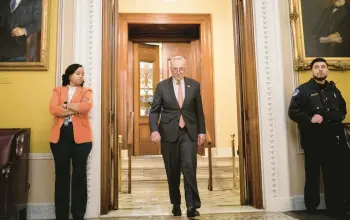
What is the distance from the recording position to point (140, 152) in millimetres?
7605

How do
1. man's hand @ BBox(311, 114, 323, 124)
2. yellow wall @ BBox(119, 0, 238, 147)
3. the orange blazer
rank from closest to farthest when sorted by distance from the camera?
the orange blazer → man's hand @ BBox(311, 114, 323, 124) → yellow wall @ BBox(119, 0, 238, 147)

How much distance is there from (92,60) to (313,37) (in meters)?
A: 2.45

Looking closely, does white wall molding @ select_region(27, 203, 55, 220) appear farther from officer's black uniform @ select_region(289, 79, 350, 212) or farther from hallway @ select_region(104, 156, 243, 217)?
officer's black uniform @ select_region(289, 79, 350, 212)

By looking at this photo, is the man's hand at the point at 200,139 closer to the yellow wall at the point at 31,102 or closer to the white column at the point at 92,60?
the white column at the point at 92,60

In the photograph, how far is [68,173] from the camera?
3.28 m

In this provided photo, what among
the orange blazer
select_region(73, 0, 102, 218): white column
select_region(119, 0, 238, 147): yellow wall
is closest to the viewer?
the orange blazer

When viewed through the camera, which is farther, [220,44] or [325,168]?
[220,44]

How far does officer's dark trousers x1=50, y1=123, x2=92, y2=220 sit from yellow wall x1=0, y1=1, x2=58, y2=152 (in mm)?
491

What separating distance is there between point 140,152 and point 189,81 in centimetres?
427

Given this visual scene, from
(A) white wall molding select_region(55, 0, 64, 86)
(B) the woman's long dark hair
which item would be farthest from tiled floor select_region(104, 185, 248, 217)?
(A) white wall molding select_region(55, 0, 64, 86)

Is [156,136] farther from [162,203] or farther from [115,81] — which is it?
[162,203]

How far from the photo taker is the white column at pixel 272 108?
3762 millimetres

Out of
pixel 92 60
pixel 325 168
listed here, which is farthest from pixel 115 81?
pixel 325 168

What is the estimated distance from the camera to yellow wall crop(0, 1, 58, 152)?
363cm
